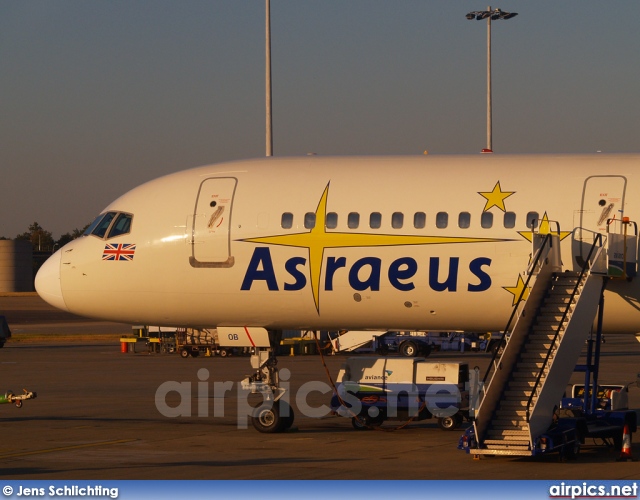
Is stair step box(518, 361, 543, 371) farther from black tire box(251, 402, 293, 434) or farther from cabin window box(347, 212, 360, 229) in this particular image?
black tire box(251, 402, 293, 434)

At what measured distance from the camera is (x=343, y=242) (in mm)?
24125

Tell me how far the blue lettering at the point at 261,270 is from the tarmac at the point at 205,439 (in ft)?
11.4

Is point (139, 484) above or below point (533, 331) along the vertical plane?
below

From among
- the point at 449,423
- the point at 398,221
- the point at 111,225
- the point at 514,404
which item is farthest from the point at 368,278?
the point at 111,225

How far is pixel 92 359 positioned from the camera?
56938mm

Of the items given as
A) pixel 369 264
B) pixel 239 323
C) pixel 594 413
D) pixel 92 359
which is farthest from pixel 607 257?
pixel 92 359

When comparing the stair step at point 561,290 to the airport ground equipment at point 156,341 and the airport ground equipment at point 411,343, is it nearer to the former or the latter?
the airport ground equipment at point 411,343

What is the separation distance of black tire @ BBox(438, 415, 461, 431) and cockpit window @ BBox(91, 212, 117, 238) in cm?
935

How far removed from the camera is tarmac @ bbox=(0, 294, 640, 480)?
762 inches

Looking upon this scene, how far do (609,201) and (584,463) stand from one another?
5.61 meters

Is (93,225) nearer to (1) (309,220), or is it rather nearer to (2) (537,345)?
(1) (309,220)

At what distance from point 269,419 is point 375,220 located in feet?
17.6

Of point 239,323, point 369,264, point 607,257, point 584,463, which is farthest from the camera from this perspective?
point 239,323

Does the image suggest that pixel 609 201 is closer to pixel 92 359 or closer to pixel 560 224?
pixel 560 224
